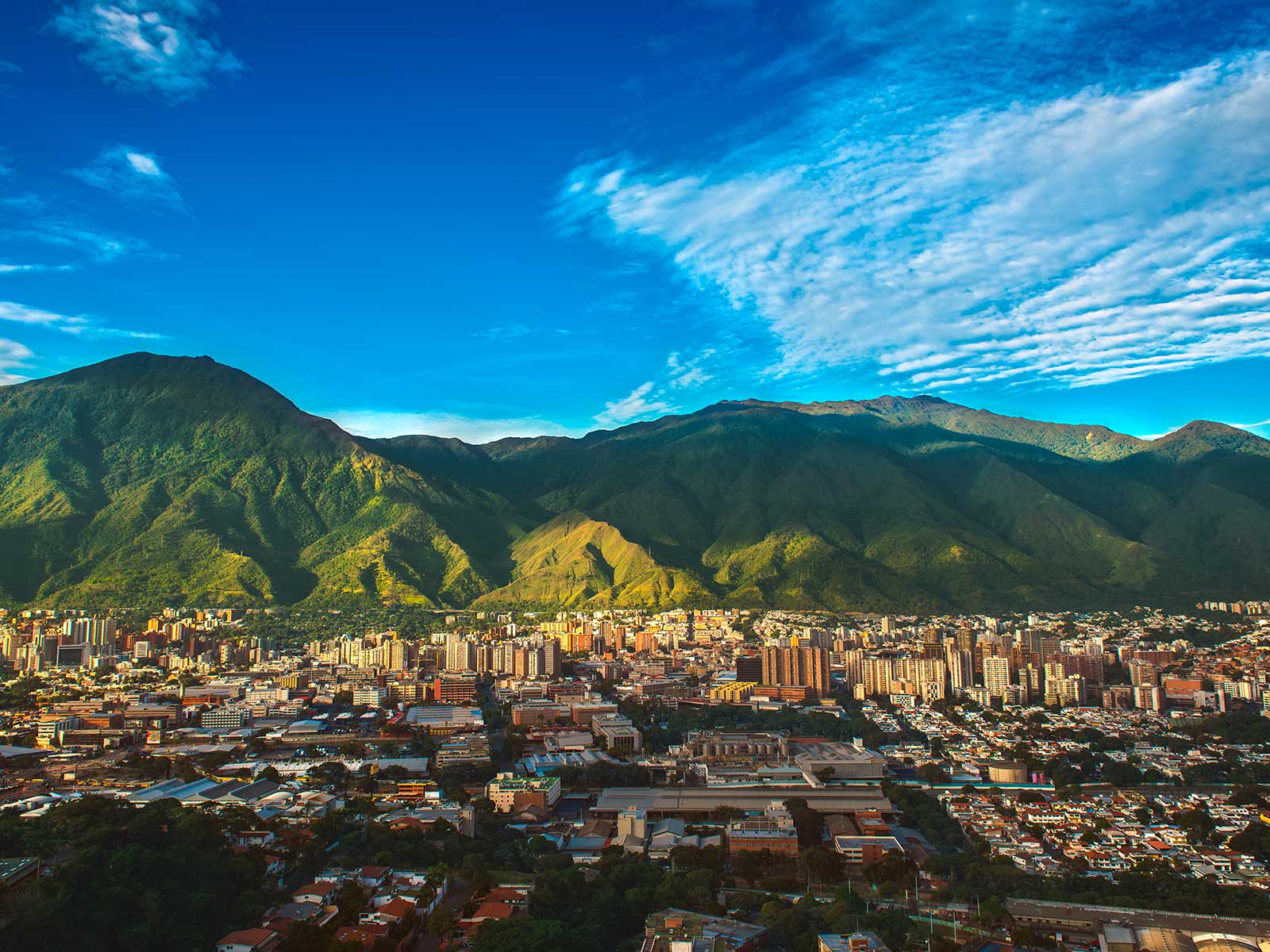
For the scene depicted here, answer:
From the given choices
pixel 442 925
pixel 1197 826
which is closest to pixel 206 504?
pixel 442 925

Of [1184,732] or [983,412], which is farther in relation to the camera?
[983,412]

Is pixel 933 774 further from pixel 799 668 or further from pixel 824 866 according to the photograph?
pixel 799 668

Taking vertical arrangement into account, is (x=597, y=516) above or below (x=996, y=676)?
above

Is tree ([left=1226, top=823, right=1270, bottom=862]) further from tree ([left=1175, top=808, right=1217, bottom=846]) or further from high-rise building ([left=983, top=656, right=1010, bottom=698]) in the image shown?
high-rise building ([left=983, top=656, right=1010, bottom=698])

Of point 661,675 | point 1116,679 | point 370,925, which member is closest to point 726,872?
point 370,925

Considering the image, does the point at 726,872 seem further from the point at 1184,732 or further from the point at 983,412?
the point at 983,412
